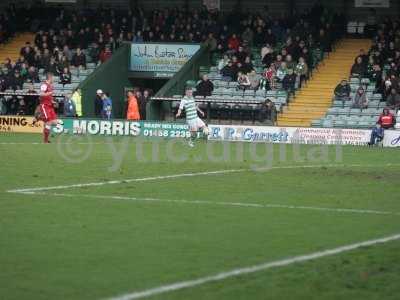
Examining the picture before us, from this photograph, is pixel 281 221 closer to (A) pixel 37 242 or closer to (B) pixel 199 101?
(A) pixel 37 242

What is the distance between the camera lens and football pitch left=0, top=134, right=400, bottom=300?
873cm

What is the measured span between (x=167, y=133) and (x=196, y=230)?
24.1 meters

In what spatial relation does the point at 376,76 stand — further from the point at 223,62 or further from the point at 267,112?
the point at 223,62

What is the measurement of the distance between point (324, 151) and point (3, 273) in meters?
20.4

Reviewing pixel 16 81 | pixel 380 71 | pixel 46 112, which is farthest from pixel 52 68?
pixel 380 71

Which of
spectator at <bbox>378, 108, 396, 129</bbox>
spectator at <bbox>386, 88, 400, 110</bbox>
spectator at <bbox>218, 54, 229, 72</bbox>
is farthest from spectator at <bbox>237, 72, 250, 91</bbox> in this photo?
spectator at <bbox>378, 108, 396, 129</bbox>

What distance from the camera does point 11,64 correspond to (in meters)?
42.3

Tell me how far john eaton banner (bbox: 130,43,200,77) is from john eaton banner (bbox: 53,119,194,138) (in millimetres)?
6305

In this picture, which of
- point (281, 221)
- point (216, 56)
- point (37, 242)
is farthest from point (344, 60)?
point (37, 242)

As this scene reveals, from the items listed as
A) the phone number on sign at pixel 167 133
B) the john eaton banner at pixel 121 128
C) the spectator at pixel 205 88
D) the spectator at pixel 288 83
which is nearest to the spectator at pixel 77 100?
the john eaton banner at pixel 121 128

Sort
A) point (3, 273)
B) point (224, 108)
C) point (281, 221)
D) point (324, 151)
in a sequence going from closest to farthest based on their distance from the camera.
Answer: point (3, 273) → point (281, 221) → point (324, 151) → point (224, 108)

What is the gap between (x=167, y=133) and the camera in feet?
118

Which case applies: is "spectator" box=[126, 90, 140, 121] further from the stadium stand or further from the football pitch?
the football pitch

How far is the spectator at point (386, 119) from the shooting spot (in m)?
33.0
